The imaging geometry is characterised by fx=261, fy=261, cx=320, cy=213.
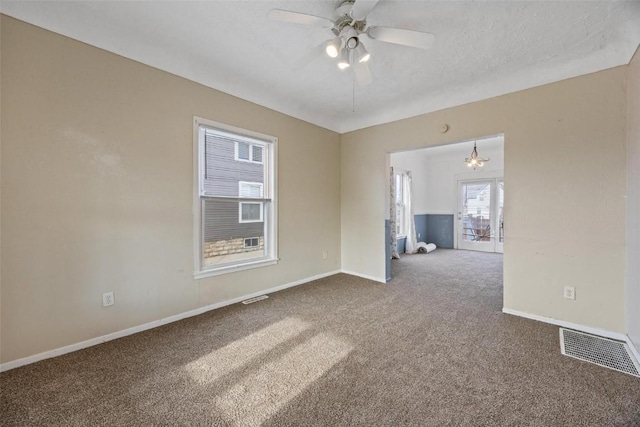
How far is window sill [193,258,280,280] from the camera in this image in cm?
288

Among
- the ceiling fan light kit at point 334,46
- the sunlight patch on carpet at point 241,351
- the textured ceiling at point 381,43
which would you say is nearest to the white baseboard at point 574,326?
the sunlight patch on carpet at point 241,351

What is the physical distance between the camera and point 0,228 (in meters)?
1.82

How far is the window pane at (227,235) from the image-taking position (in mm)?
3002

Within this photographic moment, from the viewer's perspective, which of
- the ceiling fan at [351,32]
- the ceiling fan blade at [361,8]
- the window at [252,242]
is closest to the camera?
the ceiling fan blade at [361,8]

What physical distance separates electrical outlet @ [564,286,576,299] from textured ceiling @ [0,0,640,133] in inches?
81.4

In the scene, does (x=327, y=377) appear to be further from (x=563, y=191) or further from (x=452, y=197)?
(x=452, y=197)

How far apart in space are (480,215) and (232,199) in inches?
256

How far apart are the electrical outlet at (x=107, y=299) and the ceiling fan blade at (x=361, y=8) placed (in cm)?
292

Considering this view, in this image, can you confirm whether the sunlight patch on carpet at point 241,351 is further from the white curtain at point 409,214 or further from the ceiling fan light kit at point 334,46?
the white curtain at point 409,214

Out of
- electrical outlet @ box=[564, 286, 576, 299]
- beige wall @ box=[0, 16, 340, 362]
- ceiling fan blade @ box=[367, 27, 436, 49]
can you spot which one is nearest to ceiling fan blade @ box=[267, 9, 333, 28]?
ceiling fan blade @ box=[367, 27, 436, 49]

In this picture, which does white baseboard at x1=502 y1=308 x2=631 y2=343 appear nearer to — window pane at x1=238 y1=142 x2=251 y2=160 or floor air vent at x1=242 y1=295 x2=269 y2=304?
floor air vent at x1=242 y1=295 x2=269 y2=304

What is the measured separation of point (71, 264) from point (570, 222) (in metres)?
4.48

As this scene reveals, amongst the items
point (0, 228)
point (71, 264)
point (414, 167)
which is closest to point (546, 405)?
point (71, 264)

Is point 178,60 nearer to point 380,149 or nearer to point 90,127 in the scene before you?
point 90,127
